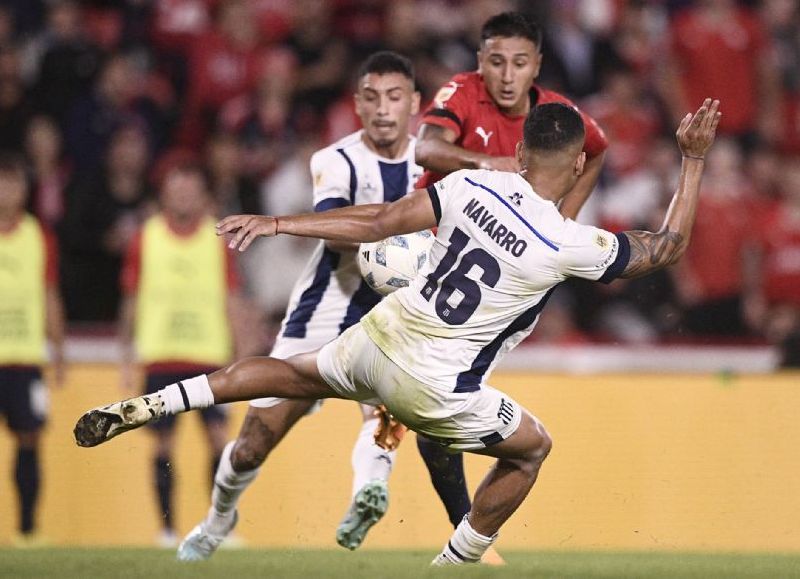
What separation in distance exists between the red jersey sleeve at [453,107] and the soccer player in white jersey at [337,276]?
0.37 meters

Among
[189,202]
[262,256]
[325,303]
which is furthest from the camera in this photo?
[262,256]

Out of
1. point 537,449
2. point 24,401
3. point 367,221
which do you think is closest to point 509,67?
point 367,221

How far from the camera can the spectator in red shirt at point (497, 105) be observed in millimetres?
8055

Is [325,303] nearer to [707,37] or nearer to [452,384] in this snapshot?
[452,384]

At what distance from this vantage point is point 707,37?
46.0ft

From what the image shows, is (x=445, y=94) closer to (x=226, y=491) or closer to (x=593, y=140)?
(x=593, y=140)

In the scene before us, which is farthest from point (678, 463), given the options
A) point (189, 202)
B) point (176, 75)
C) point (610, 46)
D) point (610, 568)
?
point (176, 75)

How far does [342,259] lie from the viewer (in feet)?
28.3

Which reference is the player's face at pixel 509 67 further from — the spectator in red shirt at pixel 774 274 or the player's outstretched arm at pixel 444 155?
the spectator in red shirt at pixel 774 274

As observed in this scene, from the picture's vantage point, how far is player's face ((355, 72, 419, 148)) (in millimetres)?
8461

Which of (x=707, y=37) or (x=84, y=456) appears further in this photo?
(x=707, y=37)

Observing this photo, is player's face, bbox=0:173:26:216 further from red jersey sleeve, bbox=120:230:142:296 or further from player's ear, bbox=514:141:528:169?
player's ear, bbox=514:141:528:169

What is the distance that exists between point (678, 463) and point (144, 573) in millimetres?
4330

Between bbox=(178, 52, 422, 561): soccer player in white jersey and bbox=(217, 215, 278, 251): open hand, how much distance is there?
4.90 feet
